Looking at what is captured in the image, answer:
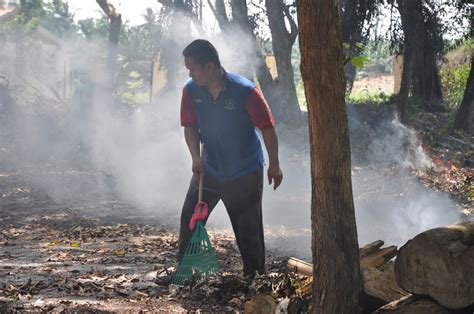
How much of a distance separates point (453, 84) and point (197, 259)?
1859 cm

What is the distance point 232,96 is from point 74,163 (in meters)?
11.7

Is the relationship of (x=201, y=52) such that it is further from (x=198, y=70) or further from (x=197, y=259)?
(x=197, y=259)

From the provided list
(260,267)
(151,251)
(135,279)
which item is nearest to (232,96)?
(260,267)

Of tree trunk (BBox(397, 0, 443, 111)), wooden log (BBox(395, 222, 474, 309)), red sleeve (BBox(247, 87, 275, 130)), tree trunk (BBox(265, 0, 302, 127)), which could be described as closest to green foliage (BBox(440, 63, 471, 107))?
tree trunk (BBox(397, 0, 443, 111))

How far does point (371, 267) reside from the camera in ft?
12.7

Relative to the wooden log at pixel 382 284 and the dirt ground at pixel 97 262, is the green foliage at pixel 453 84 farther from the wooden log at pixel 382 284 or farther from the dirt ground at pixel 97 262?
the wooden log at pixel 382 284

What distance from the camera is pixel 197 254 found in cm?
529

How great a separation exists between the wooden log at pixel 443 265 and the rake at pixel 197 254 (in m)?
2.17

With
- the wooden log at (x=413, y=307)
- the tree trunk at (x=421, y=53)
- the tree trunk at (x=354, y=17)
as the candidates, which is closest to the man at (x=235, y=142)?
the wooden log at (x=413, y=307)

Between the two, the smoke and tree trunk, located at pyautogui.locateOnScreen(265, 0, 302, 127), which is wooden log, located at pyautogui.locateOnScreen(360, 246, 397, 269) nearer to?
the smoke

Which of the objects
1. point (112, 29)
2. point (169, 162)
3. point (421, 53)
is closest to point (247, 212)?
point (169, 162)

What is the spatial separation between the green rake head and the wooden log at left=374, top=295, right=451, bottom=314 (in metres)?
1.99

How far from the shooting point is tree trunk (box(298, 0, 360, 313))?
11.5 ft

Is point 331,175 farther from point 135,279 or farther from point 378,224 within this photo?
point 378,224
